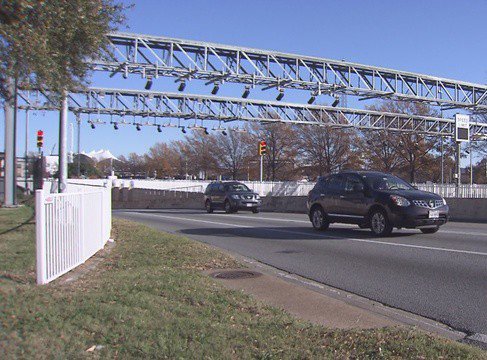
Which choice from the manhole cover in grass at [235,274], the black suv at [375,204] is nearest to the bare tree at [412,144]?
the black suv at [375,204]

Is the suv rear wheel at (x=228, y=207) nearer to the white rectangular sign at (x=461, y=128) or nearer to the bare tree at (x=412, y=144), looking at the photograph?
the white rectangular sign at (x=461, y=128)

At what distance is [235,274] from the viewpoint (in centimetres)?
909

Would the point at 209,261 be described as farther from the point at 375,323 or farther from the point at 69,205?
the point at 375,323

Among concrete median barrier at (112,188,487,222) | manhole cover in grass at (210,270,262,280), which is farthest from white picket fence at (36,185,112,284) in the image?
concrete median barrier at (112,188,487,222)

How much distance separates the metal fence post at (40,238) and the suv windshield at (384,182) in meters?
9.80

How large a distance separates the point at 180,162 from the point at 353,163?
155 feet

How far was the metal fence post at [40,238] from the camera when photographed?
6.70 meters

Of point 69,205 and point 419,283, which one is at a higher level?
point 69,205

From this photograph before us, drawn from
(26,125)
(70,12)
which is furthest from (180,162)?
(70,12)

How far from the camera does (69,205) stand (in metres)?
7.95

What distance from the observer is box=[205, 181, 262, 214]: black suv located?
27.8 m

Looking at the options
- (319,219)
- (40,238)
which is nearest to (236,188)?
(319,219)

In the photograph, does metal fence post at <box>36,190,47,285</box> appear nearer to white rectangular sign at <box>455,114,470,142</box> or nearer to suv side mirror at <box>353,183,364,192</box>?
suv side mirror at <box>353,183,364,192</box>

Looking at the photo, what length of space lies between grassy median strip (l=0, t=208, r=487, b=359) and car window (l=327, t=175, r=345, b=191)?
28.0ft
